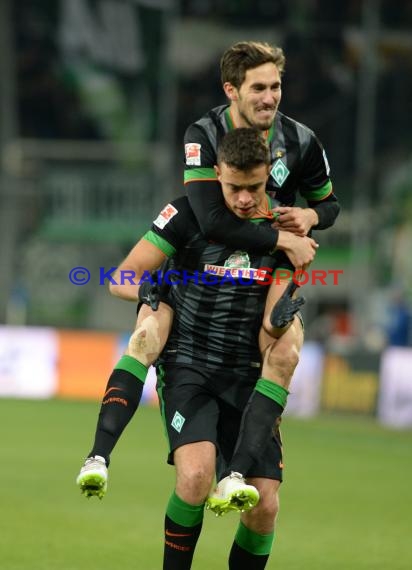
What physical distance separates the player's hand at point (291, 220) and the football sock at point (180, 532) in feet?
4.42

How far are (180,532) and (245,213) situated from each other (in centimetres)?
149

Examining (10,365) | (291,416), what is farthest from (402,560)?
(10,365)

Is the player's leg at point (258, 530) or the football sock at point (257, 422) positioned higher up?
the football sock at point (257, 422)

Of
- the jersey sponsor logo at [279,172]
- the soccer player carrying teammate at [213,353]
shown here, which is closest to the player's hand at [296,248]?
the soccer player carrying teammate at [213,353]

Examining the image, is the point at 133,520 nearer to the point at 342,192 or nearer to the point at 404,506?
the point at 404,506

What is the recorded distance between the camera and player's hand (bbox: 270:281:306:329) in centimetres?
592

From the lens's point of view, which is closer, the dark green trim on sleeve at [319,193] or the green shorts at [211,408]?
the green shorts at [211,408]

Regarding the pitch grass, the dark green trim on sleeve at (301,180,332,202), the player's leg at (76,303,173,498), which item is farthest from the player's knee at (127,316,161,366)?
the pitch grass

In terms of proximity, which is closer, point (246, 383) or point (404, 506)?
point (246, 383)

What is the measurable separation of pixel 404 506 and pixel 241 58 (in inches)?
225

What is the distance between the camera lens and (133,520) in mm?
9492

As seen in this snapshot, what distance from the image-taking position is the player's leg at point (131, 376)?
19.7 feet

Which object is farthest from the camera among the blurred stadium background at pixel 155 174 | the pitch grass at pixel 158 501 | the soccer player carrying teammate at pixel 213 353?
the blurred stadium background at pixel 155 174

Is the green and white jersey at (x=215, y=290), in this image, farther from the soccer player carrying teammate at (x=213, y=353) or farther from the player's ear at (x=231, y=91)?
the player's ear at (x=231, y=91)
